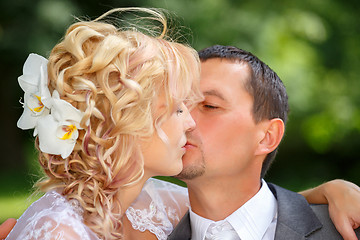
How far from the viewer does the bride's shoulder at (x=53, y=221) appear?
2.36 m

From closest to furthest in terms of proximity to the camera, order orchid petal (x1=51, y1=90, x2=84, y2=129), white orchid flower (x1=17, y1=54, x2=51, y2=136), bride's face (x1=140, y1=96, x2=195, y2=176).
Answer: orchid petal (x1=51, y1=90, x2=84, y2=129) → white orchid flower (x1=17, y1=54, x2=51, y2=136) → bride's face (x1=140, y1=96, x2=195, y2=176)

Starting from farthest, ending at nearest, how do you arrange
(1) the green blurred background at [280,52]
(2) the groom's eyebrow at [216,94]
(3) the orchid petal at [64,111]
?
(1) the green blurred background at [280,52], (2) the groom's eyebrow at [216,94], (3) the orchid petal at [64,111]

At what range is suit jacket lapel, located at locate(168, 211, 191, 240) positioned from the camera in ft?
10.4

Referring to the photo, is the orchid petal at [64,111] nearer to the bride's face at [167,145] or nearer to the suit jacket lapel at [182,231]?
the bride's face at [167,145]

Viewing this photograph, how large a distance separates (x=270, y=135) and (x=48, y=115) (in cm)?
145

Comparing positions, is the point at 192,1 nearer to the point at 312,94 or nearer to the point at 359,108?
the point at 312,94

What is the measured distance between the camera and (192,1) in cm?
962

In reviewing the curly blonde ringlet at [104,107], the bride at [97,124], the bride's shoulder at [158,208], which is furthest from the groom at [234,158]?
the curly blonde ringlet at [104,107]

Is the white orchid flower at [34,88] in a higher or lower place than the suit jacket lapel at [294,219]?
higher

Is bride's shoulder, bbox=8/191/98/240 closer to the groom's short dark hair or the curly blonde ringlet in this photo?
the curly blonde ringlet

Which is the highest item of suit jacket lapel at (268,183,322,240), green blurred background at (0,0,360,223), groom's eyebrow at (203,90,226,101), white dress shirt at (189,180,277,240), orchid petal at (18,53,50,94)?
orchid petal at (18,53,50,94)

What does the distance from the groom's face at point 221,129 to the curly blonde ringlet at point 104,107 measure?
0.47 metres

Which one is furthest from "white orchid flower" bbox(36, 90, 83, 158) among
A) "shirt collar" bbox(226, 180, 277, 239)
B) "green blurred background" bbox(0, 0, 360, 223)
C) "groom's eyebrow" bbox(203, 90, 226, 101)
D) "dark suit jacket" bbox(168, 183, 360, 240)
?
"green blurred background" bbox(0, 0, 360, 223)

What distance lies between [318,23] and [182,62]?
9.03 metres
